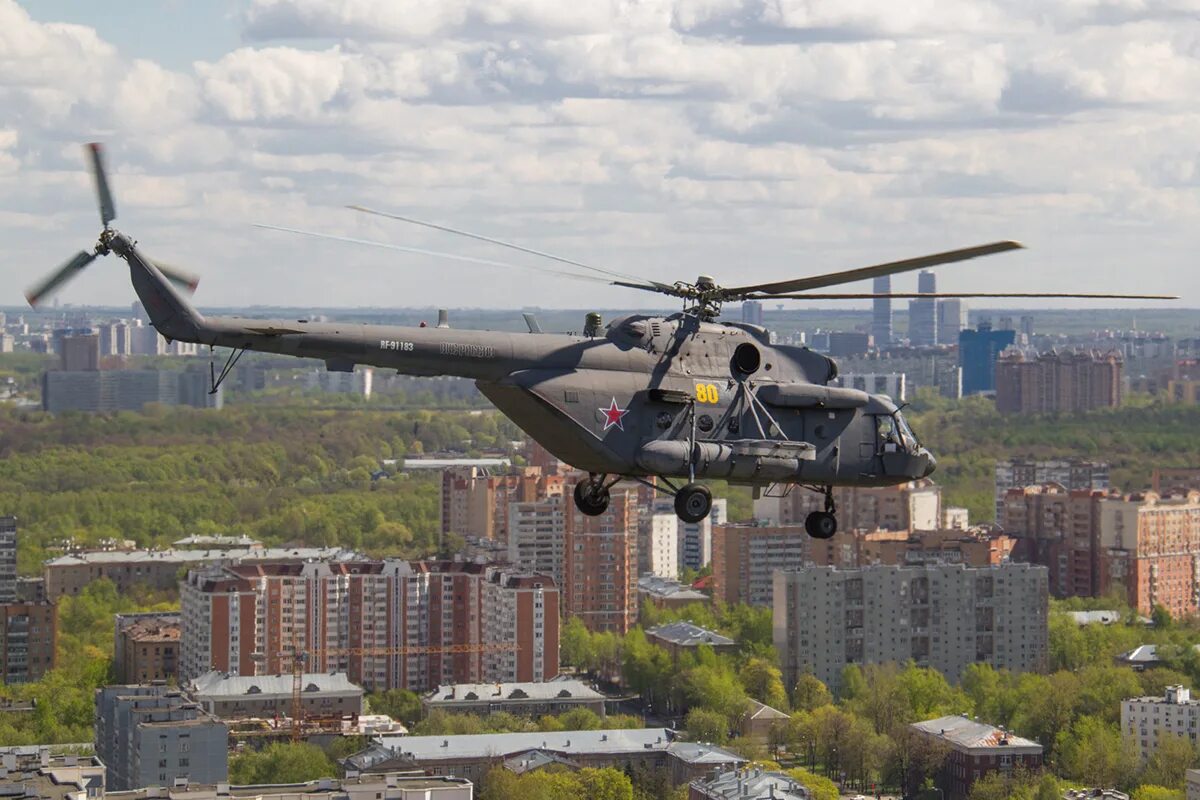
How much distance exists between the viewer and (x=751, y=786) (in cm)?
5150

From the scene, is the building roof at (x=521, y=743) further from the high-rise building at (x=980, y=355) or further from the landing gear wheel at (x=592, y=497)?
the high-rise building at (x=980, y=355)

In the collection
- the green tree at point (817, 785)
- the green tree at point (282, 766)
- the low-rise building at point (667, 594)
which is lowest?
the green tree at point (817, 785)

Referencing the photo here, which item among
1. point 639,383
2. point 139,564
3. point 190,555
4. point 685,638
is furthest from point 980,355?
point 639,383

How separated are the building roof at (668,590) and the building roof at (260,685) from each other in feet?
68.5

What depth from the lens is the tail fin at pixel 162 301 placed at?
765 inches

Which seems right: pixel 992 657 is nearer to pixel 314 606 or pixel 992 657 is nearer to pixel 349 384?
pixel 314 606

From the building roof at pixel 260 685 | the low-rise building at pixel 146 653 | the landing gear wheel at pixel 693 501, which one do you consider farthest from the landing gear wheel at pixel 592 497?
the low-rise building at pixel 146 653

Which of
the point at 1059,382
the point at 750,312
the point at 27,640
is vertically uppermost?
the point at 750,312

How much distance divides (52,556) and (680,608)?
22675 millimetres

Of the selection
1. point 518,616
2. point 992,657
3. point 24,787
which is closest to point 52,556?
point 518,616

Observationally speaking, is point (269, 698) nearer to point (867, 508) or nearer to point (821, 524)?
point (867, 508)

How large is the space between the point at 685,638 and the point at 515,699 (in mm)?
10158

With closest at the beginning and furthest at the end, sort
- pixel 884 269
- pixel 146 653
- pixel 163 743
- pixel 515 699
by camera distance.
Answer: pixel 884 269 → pixel 163 743 → pixel 515 699 → pixel 146 653

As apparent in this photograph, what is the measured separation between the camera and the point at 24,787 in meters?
42.5
